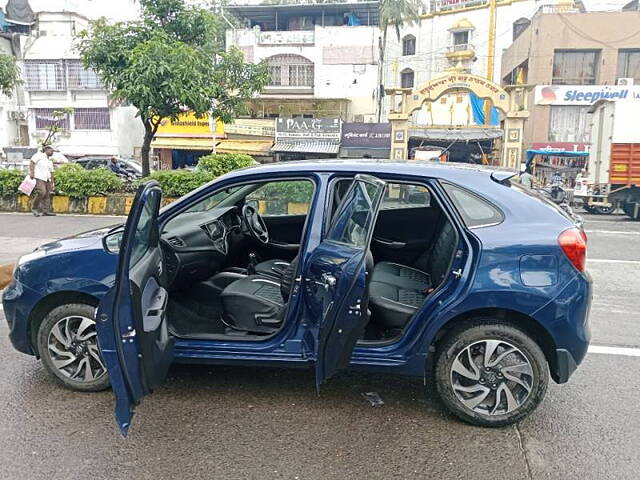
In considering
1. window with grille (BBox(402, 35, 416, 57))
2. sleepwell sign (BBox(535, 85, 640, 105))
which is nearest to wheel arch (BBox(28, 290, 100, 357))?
sleepwell sign (BBox(535, 85, 640, 105))

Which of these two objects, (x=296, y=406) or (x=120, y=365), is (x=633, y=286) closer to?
(x=296, y=406)

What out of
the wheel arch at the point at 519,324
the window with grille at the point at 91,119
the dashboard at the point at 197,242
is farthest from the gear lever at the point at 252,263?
the window with grille at the point at 91,119

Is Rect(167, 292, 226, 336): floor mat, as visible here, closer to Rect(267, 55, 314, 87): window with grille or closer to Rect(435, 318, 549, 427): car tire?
Rect(435, 318, 549, 427): car tire

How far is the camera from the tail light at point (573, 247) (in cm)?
317

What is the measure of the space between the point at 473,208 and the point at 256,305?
5.01ft

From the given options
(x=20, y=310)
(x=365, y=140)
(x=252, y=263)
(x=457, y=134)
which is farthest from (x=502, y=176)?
(x=457, y=134)

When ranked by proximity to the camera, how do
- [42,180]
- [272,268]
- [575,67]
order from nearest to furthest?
[272,268]
[42,180]
[575,67]

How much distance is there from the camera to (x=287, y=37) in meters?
33.2

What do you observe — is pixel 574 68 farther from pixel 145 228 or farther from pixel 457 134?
pixel 145 228

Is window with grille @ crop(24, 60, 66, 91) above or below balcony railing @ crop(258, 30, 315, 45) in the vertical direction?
below

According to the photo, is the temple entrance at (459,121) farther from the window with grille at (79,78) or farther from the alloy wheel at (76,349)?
the window with grille at (79,78)

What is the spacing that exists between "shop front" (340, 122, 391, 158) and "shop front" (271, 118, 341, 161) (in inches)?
20.0

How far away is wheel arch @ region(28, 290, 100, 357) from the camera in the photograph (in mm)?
3580

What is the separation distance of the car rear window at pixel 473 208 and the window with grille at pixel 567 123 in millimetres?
27221
